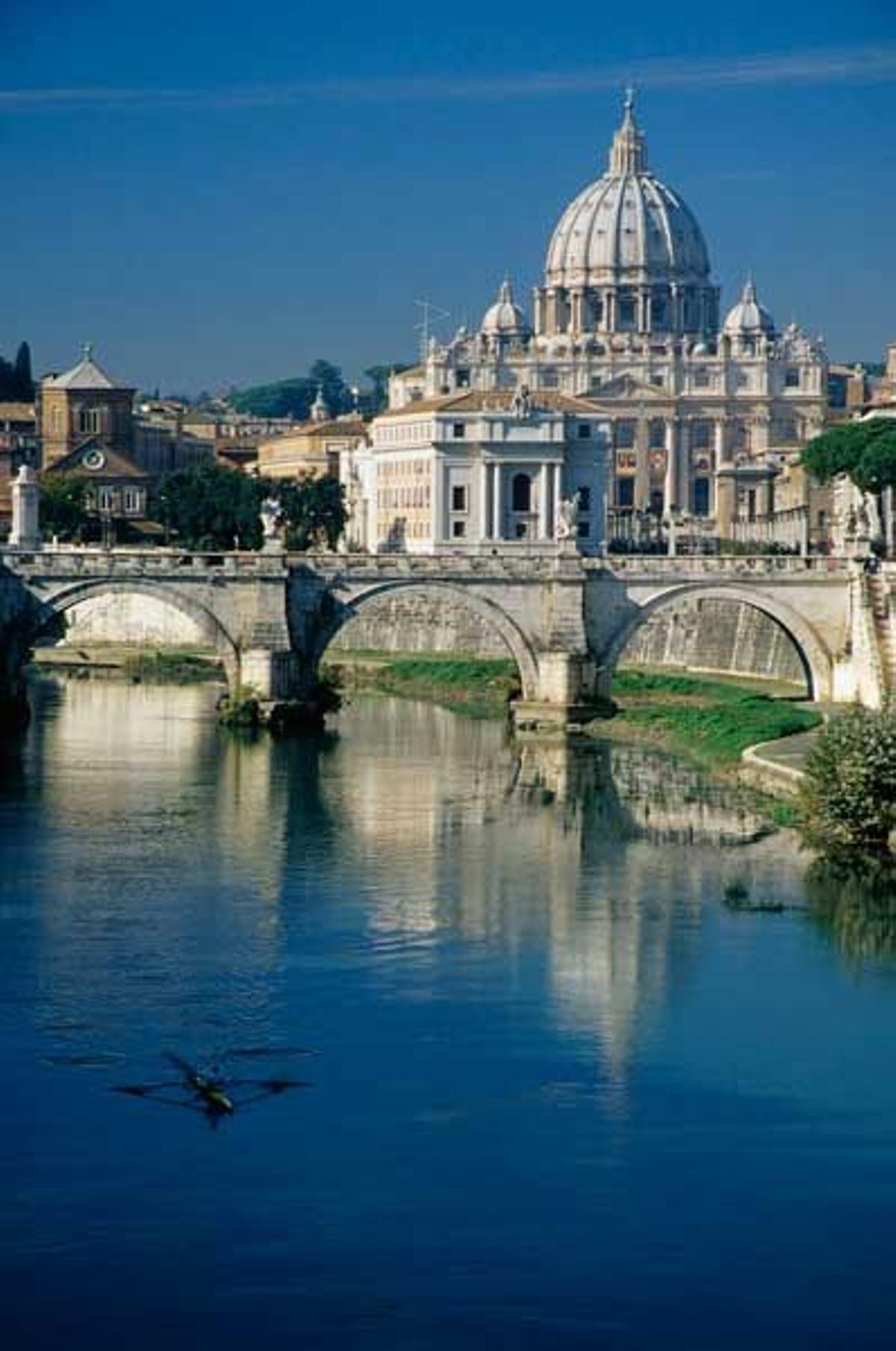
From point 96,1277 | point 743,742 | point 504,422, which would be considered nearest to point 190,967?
point 96,1277

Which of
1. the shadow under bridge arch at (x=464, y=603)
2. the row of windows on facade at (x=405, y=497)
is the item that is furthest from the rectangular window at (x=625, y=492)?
the shadow under bridge arch at (x=464, y=603)

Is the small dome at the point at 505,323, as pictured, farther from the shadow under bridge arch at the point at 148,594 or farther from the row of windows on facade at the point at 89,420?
the shadow under bridge arch at the point at 148,594

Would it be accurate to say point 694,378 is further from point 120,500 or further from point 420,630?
point 420,630

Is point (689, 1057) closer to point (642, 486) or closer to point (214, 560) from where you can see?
point (214, 560)

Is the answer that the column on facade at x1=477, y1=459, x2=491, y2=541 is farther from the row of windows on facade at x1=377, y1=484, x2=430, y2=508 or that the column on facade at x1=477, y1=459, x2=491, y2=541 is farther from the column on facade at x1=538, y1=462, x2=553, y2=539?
the row of windows on facade at x1=377, y1=484, x2=430, y2=508

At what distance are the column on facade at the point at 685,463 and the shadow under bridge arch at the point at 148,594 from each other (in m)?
78.8

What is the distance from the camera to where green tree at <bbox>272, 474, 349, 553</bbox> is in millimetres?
87000

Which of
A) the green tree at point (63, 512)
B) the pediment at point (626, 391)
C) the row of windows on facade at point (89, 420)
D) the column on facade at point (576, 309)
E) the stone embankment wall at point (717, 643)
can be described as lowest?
the stone embankment wall at point (717, 643)

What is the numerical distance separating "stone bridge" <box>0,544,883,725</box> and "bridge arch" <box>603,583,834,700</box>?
2 cm

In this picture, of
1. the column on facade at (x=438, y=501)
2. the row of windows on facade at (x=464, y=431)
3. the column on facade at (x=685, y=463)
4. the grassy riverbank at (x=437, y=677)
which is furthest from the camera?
the column on facade at (x=685, y=463)

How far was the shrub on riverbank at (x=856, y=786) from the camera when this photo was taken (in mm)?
32875

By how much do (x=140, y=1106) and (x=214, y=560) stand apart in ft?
111

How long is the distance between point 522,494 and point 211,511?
1128 cm

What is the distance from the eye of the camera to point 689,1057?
2441 cm
